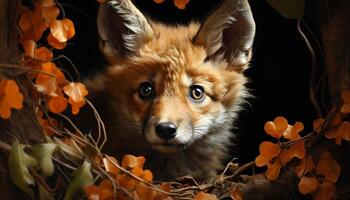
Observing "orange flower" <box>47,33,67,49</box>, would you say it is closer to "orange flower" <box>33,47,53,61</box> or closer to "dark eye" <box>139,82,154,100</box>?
"orange flower" <box>33,47,53,61</box>

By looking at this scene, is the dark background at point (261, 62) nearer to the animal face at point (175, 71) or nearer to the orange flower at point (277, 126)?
the animal face at point (175, 71)

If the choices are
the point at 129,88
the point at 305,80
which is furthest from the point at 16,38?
the point at 305,80

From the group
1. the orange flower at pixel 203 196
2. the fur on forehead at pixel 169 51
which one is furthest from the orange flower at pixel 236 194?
the fur on forehead at pixel 169 51

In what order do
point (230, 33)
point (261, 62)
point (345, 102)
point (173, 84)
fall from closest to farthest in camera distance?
point (345, 102), point (173, 84), point (230, 33), point (261, 62)

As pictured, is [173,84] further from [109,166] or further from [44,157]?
[44,157]

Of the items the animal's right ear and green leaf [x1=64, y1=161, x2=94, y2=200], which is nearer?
green leaf [x1=64, y1=161, x2=94, y2=200]

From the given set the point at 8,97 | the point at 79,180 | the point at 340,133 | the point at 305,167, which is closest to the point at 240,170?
the point at 305,167

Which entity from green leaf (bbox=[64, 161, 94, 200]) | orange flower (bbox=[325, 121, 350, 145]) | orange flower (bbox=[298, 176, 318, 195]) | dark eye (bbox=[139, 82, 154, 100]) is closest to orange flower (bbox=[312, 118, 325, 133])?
orange flower (bbox=[325, 121, 350, 145])
